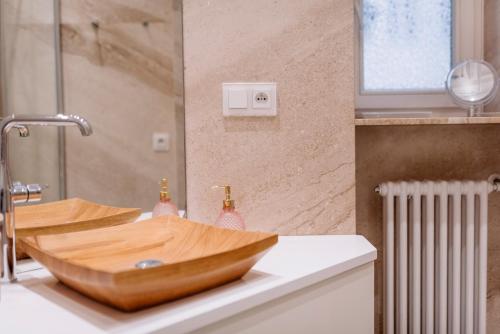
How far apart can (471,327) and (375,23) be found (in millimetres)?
1241

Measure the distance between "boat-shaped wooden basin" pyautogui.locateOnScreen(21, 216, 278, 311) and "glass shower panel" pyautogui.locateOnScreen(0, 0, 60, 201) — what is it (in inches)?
7.3

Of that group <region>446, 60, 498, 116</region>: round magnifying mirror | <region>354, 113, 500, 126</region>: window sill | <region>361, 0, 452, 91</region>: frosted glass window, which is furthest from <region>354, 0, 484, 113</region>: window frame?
<region>354, 113, 500, 126</region>: window sill

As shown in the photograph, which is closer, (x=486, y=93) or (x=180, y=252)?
(x=180, y=252)

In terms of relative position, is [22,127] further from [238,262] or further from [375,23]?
[375,23]

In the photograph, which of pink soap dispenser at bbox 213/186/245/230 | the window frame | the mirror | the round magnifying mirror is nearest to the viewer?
the mirror

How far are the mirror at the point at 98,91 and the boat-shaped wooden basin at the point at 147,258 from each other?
0.16m

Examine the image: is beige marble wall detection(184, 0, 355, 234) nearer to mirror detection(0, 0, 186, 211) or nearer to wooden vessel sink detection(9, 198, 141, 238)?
mirror detection(0, 0, 186, 211)

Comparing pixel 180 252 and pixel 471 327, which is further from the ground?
pixel 180 252

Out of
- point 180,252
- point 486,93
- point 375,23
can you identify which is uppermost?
point 375,23

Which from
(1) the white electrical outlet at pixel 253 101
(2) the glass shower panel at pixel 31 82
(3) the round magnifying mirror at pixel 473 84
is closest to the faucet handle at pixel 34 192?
(2) the glass shower panel at pixel 31 82

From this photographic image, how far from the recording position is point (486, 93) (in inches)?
67.3

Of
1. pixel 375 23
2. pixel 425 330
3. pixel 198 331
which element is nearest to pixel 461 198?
pixel 425 330

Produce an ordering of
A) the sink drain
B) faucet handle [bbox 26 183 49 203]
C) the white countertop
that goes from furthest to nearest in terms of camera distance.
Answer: faucet handle [bbox 26 183 49 203]
the sink drain
the white countertop

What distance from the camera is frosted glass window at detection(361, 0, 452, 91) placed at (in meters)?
1.95
